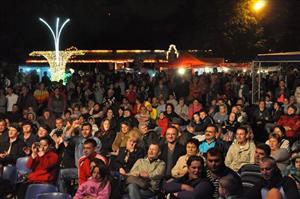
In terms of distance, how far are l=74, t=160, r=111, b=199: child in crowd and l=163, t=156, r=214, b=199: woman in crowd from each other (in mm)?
810

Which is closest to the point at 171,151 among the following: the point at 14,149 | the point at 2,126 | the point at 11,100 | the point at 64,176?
the point at 64,176

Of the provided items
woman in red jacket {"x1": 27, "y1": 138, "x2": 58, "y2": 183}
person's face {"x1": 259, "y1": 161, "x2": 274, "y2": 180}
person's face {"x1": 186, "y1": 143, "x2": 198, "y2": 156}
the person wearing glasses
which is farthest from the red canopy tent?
person's face {"x1": 259, "y1": 161, "x2": 274, "y2": 180}

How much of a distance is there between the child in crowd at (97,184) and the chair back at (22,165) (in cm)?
230

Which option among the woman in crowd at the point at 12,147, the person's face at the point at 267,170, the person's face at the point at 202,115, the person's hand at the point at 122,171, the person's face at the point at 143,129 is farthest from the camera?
the person's face at the point at 202,115

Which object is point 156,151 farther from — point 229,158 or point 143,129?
point 143,129

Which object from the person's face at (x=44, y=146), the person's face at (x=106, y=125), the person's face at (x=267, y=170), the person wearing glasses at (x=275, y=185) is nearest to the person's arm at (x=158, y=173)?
the person's face at (x=44, y=146)

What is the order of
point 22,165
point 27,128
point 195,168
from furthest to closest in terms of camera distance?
point 27,128
point 22,165
point 195,168

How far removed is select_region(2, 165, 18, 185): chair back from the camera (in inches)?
371

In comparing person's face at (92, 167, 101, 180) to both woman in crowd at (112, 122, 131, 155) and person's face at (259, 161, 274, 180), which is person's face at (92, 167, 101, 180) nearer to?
person's face at (259, 161, 274, 180)

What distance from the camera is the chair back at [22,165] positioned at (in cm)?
998

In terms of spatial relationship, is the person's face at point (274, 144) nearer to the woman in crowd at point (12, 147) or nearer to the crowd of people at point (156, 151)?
the crowd of people at point (156, 151)

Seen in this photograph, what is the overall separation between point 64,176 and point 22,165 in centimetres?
75

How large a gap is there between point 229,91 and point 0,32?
64.4 feet

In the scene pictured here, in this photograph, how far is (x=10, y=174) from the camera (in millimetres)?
9469
